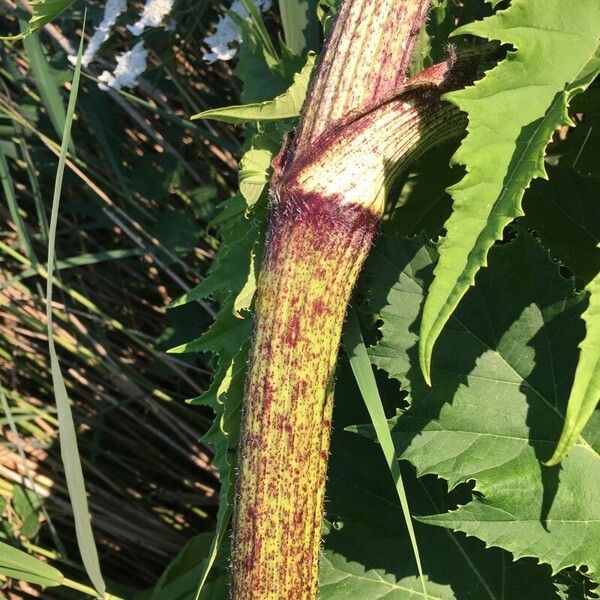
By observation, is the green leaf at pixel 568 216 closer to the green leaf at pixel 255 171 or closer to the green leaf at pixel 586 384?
the green leaf at pixel 255 171

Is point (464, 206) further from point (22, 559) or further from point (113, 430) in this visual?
point (113, 430)

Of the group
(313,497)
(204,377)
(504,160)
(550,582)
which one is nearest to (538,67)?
(504,160)

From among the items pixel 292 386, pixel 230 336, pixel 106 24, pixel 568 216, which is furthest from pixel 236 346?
pixel 106 24

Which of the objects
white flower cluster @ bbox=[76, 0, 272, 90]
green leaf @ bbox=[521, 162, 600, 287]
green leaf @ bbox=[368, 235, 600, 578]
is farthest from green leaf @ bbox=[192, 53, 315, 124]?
white flower cluster @ bbox=[76, 0, 272, 90]

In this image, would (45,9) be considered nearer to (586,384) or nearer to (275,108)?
(275,108)

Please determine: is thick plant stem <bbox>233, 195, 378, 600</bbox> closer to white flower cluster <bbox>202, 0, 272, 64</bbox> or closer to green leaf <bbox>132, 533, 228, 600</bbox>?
green leaf <bbox>132, 533, 228, 600</bbox>
